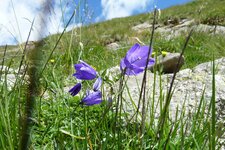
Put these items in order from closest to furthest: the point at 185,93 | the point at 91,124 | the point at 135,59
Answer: the point at 135,59, the point at 91,124, the point at 185,93

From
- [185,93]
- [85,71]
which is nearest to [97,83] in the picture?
[85,71]

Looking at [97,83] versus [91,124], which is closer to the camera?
[97,83]

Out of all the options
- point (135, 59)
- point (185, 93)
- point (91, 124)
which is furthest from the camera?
point (185, 93)

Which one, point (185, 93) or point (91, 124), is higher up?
point (185, 93)

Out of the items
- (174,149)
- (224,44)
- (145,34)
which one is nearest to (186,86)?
(174,149)

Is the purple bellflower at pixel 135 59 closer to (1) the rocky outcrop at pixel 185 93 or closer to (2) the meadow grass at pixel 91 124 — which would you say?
(2) the meadow grass at pixel 91 124

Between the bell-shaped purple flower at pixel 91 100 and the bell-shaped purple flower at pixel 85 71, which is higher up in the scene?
the bell-shaped purple flower at pixel 85 71

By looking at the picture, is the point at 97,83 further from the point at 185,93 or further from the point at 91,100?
the point at 185,93

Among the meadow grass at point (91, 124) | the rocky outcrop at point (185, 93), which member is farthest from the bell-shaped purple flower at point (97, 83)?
the rocky outcrop at point (185, 93)

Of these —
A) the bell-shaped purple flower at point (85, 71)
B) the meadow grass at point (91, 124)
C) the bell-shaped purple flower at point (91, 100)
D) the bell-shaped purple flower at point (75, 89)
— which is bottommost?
the meadow grass at point (91, 124)
